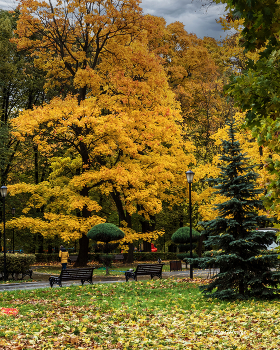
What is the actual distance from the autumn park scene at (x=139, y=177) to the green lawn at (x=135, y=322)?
4cm

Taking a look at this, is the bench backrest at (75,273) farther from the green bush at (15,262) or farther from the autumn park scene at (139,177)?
the green bush at (15,262)

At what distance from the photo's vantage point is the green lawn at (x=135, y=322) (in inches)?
239

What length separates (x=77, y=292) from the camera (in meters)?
11.9

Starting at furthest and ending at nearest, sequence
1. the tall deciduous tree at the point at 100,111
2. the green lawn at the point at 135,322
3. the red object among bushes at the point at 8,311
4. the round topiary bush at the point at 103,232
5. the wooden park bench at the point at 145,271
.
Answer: the tall deciduous tree at the point at 100,111 → the round topiary bush at the point at 103,232 → the wooden park bench at the point at 145,271 → the red object among bushes at the point at 8,311 → the green lawn at the point at 135,322

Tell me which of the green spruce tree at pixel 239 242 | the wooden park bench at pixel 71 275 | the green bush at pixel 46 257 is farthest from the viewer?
the green bush at pixel 46 257

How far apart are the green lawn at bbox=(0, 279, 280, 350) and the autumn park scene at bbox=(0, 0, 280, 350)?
1.5 inches

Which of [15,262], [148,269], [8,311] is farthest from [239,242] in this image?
[15,262]

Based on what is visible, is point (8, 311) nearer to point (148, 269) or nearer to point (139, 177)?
point (148, 269)

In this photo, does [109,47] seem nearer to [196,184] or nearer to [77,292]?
[196,184]

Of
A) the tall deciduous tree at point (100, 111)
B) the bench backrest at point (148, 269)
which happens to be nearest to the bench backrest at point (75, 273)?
the bench backrest at point (148, 269)

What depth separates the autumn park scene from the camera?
6.12 m

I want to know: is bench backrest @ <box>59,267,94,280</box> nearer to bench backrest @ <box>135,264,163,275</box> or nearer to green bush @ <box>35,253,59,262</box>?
bench backrest @ <box>135,264,163,275</box>

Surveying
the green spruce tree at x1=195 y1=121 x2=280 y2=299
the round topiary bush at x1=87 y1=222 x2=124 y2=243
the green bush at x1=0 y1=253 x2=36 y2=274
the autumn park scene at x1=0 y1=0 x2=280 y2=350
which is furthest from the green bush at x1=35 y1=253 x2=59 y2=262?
the green spruce tree at x1=195 y1=121 x2=280 y2=299

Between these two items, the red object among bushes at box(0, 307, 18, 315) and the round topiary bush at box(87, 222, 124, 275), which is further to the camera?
the round topiary bush at box(87, 222, 124, 275)
